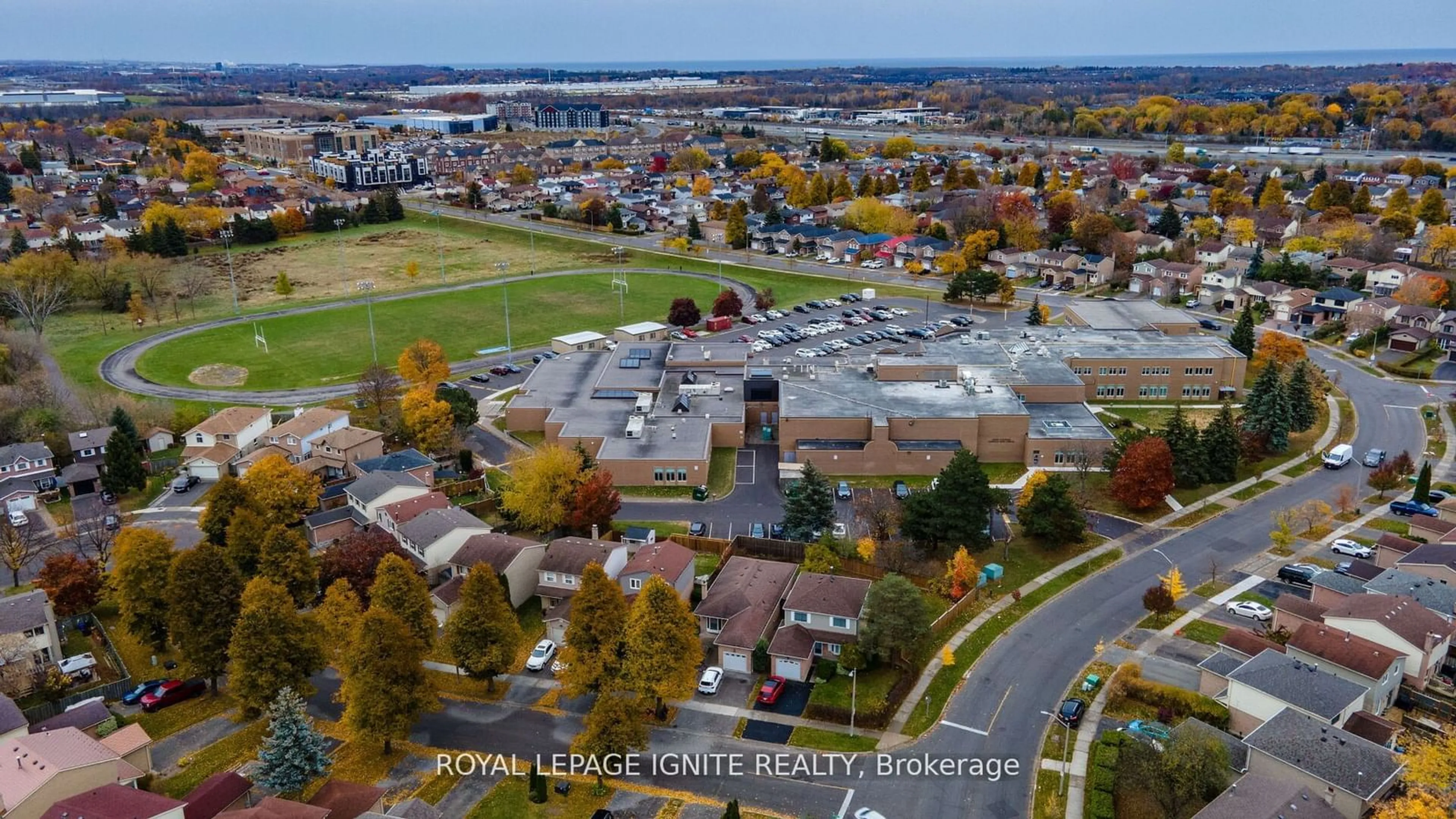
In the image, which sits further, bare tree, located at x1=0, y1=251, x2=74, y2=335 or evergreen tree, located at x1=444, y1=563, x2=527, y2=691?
bare tree, located at x1=0, y1=251, x2=74, y2=335

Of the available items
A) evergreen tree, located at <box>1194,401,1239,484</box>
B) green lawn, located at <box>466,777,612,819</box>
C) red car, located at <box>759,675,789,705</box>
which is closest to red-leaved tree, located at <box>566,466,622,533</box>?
red car, located at <box>759,675,789,705</box>

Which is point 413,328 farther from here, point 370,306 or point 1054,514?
point 1054,514

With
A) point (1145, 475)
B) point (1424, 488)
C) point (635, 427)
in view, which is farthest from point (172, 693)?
point (1424, 488)

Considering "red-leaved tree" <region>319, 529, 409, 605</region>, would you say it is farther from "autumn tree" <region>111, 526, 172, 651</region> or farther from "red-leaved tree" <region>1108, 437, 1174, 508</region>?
"red-leaved tree" <region>1108, 437, 1174, 508</region>

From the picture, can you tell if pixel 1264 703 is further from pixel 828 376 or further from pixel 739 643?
pixel 828 376

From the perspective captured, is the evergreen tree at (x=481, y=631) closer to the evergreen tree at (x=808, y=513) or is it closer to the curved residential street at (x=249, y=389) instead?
the evergreen tree at (x=808, y=513)

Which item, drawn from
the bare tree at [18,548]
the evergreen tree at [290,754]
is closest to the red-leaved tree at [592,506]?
the evergreen tree at [290,754]

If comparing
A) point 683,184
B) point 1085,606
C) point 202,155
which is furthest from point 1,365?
point 202,155

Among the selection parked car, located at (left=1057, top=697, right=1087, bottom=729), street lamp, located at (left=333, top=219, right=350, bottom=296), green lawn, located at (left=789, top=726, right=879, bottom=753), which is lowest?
green lawn, located at (left=789, top=726, right=879, bottom=753)
